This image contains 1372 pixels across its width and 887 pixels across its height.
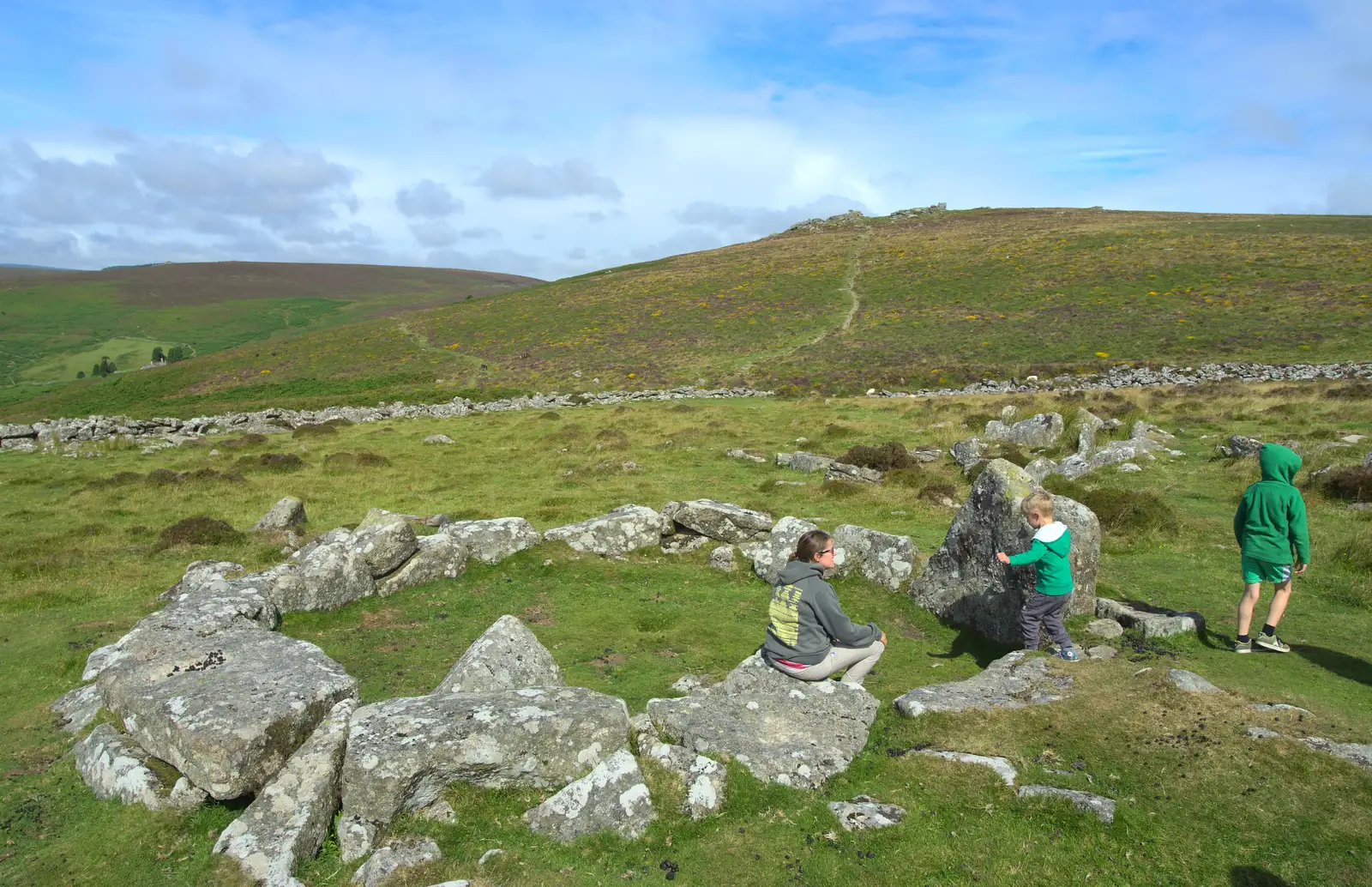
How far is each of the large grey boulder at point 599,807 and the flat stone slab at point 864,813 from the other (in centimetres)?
182

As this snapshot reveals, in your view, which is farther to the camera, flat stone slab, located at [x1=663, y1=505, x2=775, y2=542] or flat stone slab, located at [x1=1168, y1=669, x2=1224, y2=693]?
flat stone slab, located at [x1=663, y1=505, x2=775, y2=542]

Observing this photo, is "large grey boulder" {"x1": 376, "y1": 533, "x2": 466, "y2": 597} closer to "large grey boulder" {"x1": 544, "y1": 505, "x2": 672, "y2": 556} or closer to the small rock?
"large grey boulder" {"x1": 544, "y1": 505, "x2": 672, "y2": 556}

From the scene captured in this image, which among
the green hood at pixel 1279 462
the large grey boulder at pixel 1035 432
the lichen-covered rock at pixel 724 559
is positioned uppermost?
the green hood at pixel 1279 462

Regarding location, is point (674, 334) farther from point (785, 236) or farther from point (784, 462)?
point (785, 236)

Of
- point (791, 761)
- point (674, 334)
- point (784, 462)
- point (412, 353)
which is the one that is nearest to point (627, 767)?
point (791, 761)

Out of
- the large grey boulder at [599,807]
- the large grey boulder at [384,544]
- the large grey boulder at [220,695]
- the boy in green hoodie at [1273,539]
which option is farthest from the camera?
the large grey boulder at [384,544]

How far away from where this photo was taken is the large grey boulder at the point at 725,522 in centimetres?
1692

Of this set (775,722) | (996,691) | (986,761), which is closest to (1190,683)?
(996,691)

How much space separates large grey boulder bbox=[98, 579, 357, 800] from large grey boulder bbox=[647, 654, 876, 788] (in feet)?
13.3

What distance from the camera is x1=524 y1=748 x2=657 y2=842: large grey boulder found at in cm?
702

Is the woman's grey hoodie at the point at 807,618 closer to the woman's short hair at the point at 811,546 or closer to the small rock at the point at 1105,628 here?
the woman's short hair at the point at 811,546

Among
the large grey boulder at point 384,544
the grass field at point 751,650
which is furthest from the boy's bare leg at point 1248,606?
the large grey boulder at point 384,544

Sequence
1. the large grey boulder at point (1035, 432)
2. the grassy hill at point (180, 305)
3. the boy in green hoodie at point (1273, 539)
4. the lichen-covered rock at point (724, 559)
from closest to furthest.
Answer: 1. the boy in green hoodie at point (1273, 539)
2. the lichen-covered rock at point (724, 559)
3. the large grey boulder at point (1035, 432)
4. the grassy hill at point (180, 305)

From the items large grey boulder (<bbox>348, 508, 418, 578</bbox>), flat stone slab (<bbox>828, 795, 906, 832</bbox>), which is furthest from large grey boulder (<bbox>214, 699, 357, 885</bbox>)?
large grey boulder (<bbox>348, 508, 418, 578</bbox>)
